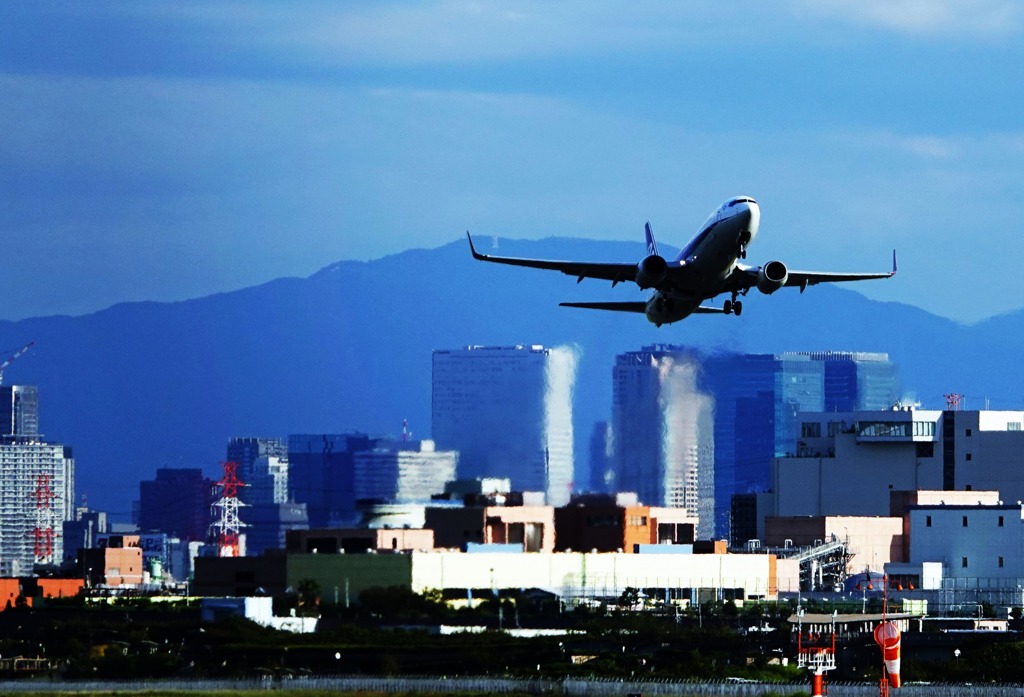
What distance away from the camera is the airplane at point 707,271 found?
9675 cm

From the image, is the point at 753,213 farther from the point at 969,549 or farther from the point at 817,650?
the point at 969,549

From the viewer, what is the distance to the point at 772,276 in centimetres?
9712

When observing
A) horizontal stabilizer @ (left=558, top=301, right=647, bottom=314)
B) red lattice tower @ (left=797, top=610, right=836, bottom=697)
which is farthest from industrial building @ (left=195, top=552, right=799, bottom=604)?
horizontal stabilizer @ (left=558, top=301, right=647, bottom=314)

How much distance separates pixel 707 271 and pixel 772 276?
3.89 metres

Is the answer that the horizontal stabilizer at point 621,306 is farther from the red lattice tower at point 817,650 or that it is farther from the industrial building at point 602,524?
the industrial building at point 602,524

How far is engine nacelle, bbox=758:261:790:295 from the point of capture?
97000mm

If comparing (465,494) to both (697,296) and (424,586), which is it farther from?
(697,296)

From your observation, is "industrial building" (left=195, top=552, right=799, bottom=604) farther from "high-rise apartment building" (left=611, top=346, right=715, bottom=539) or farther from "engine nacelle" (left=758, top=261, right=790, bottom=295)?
"engine nacelle" (left=758, top=261, right=790, bottom=295)

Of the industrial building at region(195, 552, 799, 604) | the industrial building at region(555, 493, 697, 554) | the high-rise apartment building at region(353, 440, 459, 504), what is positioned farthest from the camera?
the high-rise apartment building at region(353, 440, 459, 504)

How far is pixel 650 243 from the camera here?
124 m

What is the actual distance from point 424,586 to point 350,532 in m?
13.3

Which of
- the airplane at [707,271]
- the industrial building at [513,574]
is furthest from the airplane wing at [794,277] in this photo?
the industrial building at [513,574]

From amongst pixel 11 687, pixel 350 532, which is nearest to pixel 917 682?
pixel 11 687

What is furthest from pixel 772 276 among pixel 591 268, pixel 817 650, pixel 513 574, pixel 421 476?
pixel 421 476
